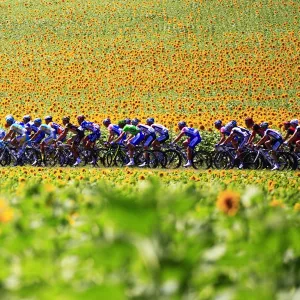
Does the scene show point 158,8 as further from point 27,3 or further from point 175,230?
point 175,230

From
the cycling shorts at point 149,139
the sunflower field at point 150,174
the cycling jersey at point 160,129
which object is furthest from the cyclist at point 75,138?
the sunflower field at point 150,174

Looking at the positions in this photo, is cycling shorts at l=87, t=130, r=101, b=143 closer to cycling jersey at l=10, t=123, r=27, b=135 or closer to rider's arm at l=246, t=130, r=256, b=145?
cycling jersey at l=10, t=123, r=27, b=135

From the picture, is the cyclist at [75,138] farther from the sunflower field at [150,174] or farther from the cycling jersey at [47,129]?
the sunflower field at [150,174]

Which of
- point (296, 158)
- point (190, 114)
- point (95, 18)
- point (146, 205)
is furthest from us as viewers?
point (95, 18)

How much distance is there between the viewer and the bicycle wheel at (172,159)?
24.4 m

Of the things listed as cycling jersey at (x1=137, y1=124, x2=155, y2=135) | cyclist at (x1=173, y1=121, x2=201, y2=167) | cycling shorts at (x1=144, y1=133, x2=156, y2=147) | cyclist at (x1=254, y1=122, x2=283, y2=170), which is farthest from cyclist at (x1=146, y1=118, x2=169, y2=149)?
cyclist at (x1=254, y1=122, x2=283, y2=170)

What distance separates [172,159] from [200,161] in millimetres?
934

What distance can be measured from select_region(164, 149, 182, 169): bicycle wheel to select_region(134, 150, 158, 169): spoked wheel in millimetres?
508

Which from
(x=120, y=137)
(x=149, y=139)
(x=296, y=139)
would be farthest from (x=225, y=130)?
(x=120, y=137)

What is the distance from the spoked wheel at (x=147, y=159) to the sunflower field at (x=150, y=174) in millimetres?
3739

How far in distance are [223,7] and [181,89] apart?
17324 millimetres

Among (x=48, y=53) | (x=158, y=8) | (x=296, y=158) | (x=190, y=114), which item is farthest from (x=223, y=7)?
(x=296, y=158)

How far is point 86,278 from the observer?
10.5ft

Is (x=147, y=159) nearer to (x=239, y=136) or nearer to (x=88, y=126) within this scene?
(x=88, y=126)
